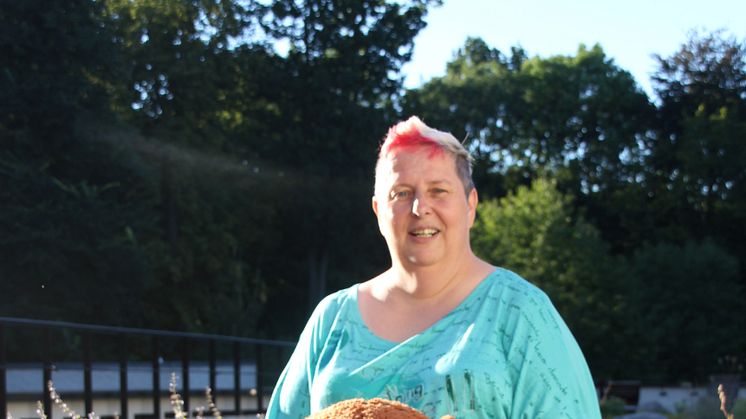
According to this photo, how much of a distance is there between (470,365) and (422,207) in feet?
1.38

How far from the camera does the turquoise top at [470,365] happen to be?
3078mm

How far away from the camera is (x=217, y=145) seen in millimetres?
39438

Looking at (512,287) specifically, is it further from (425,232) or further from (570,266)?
(570,266)

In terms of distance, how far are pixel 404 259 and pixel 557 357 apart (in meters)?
0.48

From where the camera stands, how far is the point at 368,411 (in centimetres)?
245

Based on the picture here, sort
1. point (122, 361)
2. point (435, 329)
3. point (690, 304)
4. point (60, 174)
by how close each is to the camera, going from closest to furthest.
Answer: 1. point (435, 329)
2. point (122, 361)
3. point (60, 174)
4. point (690, 304)

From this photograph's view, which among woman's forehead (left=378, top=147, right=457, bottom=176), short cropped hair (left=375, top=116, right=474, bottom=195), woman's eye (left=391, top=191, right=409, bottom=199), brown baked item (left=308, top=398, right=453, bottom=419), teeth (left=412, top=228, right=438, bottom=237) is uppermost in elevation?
short cropped hair (left=375, top=116, right=474, bottom=195)

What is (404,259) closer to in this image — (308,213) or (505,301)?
(505,301)

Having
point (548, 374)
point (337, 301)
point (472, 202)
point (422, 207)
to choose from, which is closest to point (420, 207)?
point (422, 207)

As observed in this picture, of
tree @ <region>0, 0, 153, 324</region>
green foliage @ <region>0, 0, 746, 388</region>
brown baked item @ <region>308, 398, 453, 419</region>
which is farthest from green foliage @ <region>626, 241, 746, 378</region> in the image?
brown baked item @ <region>308, 398, 453, 419</region>

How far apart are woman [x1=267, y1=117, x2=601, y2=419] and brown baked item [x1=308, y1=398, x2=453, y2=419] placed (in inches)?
23.2

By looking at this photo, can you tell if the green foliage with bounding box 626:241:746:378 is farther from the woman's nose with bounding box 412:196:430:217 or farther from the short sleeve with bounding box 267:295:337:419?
the woman's nose with bounding box 412:196:430:217

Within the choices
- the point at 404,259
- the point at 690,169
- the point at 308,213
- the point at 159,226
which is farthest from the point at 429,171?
the point at 690,169

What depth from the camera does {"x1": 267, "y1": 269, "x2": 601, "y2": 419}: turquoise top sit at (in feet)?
10.1
